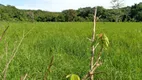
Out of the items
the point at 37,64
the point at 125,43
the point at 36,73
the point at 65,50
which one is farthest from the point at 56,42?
the point at 36,73


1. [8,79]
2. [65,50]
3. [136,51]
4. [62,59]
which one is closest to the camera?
[8,79]

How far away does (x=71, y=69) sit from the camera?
3.32 meters

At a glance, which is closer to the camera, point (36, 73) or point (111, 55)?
point (36, 73)

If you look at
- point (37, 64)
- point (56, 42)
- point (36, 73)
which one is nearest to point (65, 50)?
point (56, 42)

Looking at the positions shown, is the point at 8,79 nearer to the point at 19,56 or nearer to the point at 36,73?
the point at 36,73

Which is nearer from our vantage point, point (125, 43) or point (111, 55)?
point (111, 55)

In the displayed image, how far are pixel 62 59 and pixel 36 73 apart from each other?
74 centimetres

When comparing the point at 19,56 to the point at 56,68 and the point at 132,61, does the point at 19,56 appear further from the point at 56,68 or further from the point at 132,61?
the point at 132,61

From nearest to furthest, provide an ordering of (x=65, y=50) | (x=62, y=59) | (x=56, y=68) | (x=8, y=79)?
(x=8, y=79)
(x=56, y=68)
(x=62, y=59)
(x=65, y=50)

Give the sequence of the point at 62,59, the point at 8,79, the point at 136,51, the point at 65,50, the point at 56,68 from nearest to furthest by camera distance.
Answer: the point at 8,79 → the point at 56,68 → the point at 62,59 → the point at 136,51 → the point at 65,50

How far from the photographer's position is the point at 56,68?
329cm

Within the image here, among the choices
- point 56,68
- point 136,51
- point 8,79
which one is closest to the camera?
point 8,79

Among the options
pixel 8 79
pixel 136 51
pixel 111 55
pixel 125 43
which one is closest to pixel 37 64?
pixel 8 79

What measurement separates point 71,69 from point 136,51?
1470mm
